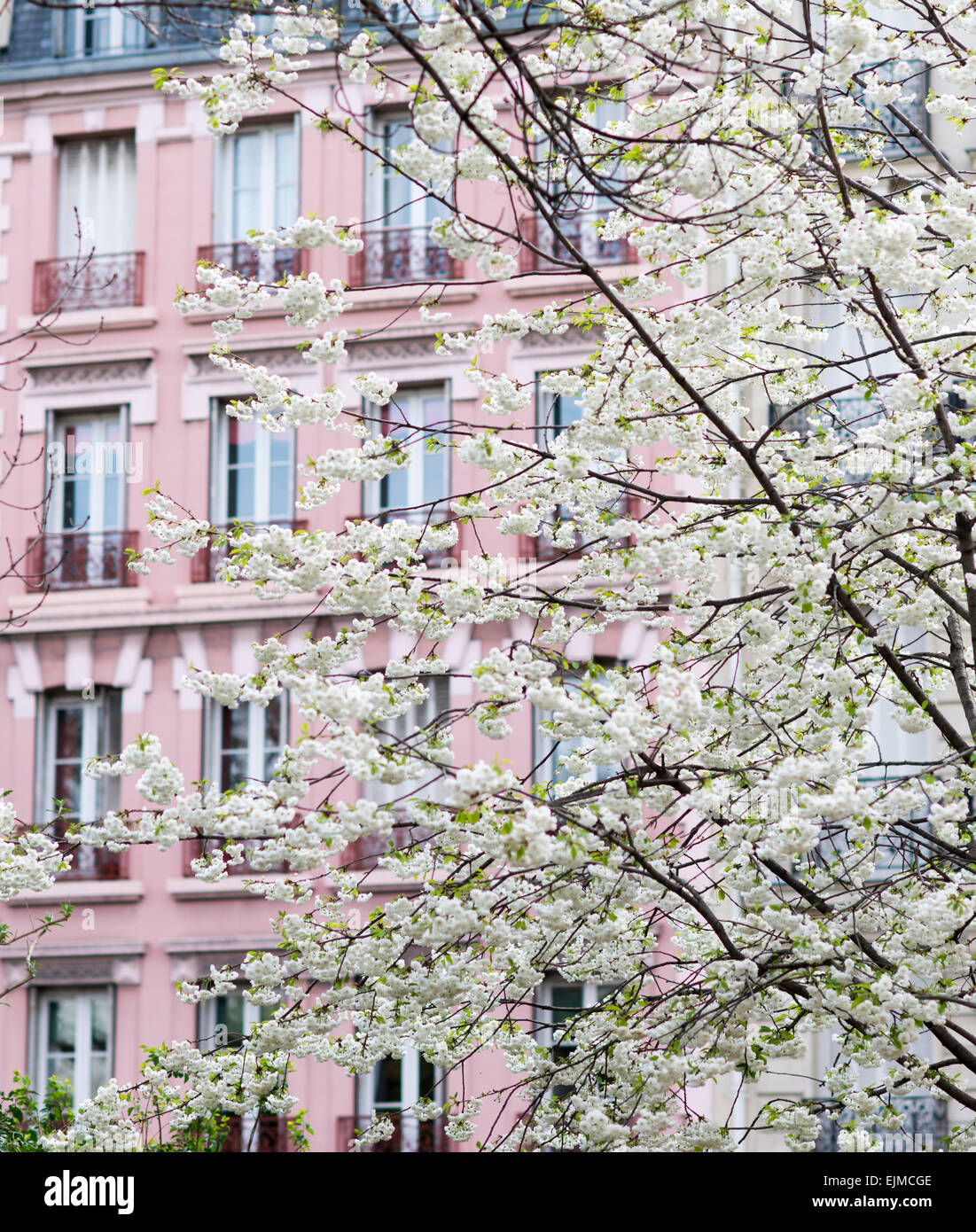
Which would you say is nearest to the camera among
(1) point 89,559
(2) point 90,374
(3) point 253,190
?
(1) point 89,559

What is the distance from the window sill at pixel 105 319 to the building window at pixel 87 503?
1014 millimetres

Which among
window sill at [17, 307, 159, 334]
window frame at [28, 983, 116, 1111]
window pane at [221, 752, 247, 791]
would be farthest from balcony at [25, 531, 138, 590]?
window frame at [28, 983, 116, 1111]

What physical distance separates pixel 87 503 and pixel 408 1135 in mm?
8169

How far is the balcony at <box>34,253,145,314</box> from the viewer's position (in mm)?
20719

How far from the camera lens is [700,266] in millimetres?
9281

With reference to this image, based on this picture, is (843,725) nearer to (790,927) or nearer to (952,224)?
(790,927)

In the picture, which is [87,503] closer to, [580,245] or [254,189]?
[254,189]

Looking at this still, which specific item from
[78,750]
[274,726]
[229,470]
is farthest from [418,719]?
[78,750]

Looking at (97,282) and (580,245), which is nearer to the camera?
(580,245)

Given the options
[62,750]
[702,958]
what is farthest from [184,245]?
[702,958]

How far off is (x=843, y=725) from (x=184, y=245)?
1379 cm

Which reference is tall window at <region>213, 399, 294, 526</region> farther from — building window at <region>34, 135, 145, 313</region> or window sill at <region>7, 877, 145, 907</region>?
window sill at <region>7, 877, 145, 907</region>

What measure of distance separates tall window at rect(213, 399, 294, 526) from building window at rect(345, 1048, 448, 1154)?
20.9 ft

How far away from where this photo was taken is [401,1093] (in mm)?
18438
